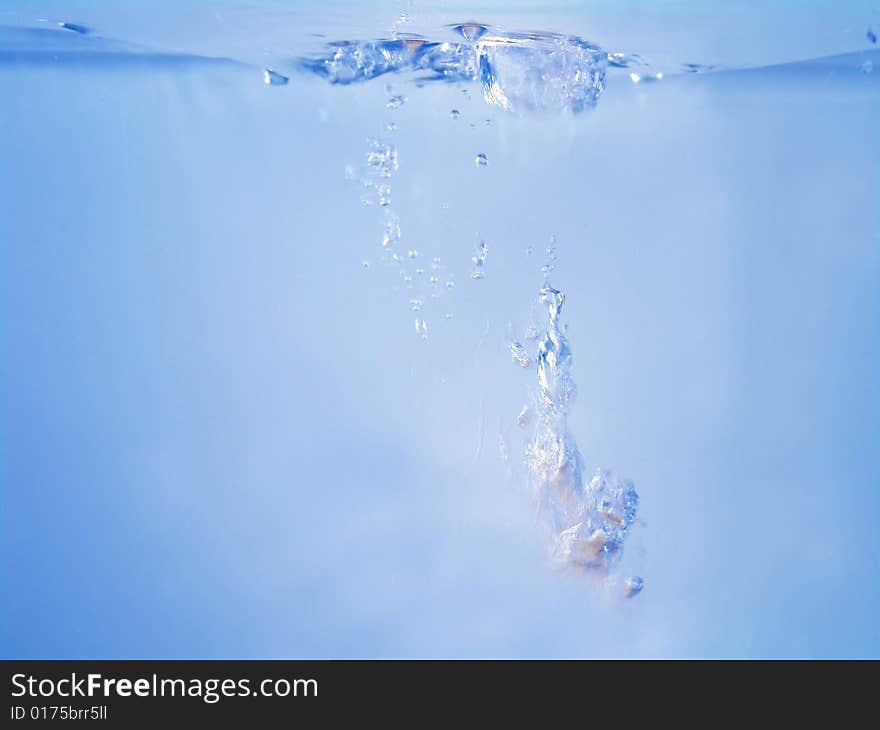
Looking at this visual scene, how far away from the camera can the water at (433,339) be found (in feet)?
4.39

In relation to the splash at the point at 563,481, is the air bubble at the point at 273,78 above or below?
above

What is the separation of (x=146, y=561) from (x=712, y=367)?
105 centimetres

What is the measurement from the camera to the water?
1337 mm

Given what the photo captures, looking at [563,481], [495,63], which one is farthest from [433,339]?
[495,63]

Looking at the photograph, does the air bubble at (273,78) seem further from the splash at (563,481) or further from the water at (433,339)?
the splash at (563,481)

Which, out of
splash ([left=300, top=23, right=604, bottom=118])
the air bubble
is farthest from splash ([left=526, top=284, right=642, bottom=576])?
the air bubble

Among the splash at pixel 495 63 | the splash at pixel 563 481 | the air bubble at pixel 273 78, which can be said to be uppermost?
the air bubble at pixel 273 78

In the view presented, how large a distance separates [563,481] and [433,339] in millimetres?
320

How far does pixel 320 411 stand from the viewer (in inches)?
54.9

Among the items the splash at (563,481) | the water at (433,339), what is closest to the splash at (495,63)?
the water at (433,339)

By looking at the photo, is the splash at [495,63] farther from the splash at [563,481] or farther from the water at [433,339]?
the splash at [563,481]

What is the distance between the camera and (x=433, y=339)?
4.36 feet

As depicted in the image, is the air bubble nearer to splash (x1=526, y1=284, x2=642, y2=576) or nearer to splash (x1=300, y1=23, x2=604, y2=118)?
splash (x1=300, y1=23, x2=604, y2=118)

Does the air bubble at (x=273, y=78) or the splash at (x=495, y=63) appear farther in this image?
the air bubble at (x=273, y=78)
